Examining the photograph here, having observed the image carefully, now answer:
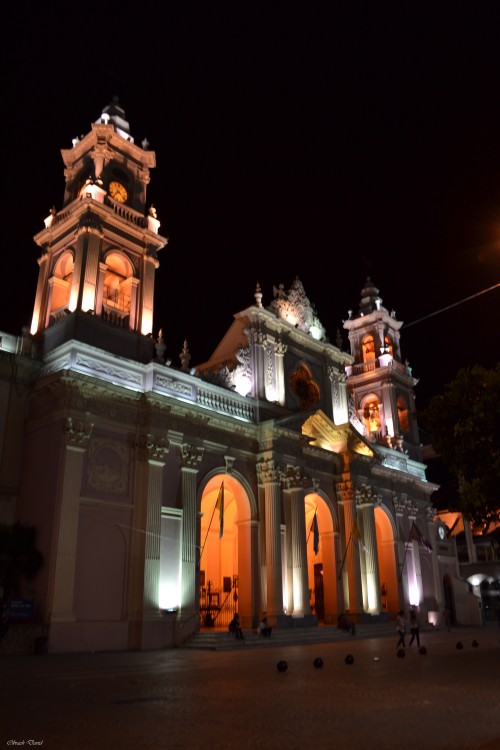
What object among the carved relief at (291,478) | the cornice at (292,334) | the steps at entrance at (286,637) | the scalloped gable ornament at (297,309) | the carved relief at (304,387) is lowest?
the steps at entrance at (286,637)

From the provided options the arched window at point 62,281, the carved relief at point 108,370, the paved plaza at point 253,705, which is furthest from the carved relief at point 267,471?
the paved plaza at point 253,705

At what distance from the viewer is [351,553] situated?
3350 centimetres

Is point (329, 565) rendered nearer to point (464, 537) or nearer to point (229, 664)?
point (229, 664)

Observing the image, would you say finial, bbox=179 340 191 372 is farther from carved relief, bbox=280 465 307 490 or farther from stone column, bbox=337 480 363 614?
stone column, bbox=337 480 363 614

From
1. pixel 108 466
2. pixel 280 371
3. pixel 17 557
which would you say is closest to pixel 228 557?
pixel 280 371

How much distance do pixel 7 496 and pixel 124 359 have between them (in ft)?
23.1

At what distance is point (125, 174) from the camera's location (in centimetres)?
3189

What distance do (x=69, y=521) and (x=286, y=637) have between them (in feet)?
35.2

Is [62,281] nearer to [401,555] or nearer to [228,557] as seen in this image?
[228,557]

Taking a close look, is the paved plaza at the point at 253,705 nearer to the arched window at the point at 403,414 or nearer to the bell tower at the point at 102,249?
the bell tower at the point at 102,249

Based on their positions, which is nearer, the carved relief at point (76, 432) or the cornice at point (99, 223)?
the carved relief at point (76, 432)

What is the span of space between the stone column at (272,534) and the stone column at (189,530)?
13.6 ft

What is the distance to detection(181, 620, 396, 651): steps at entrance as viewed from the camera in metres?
23.5

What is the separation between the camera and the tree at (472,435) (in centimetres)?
1806
